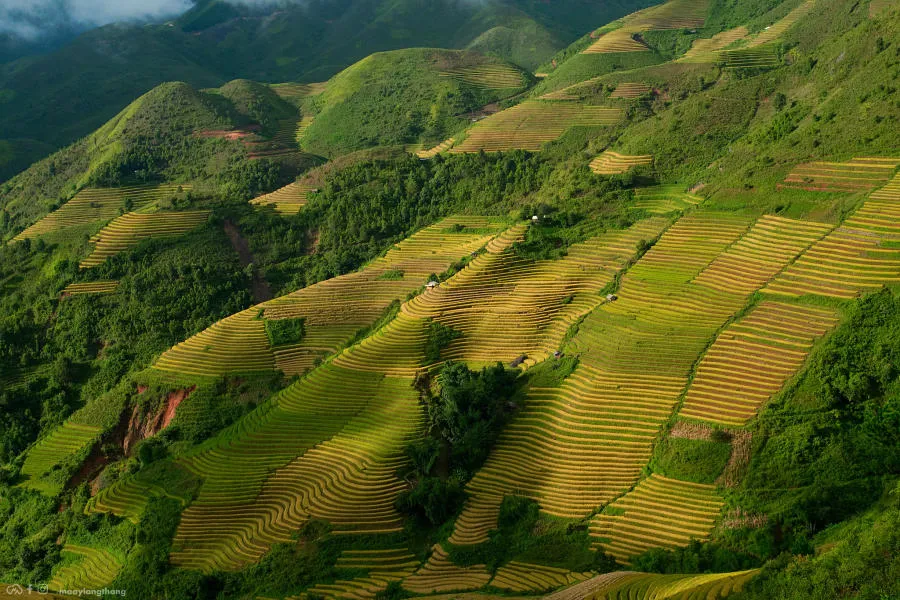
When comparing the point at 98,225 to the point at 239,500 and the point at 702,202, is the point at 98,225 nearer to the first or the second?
the point at 239,500

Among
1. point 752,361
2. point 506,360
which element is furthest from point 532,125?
point 752,361

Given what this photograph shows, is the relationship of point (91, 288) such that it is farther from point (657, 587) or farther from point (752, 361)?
point (657, 587)

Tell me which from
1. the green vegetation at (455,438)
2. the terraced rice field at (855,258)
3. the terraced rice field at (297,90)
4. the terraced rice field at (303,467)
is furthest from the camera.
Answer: the terraced rice field at (297,90)

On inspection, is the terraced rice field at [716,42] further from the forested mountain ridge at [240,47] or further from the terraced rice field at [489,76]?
the forested mountain ridge at [240,47]

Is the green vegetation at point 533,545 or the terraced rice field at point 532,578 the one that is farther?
the green vegetation at point 533,545

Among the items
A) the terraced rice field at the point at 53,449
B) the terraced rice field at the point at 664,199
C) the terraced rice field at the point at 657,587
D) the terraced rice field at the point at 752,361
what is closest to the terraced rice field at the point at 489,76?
the terraced rice field at the point at 664,199

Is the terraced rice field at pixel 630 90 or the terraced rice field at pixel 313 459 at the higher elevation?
the terraced rice field at pixel 630 90

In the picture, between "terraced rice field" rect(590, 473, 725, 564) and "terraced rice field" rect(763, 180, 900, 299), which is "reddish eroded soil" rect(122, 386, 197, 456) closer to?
"terraced rice field" rect(590, 473, 725, 564)
